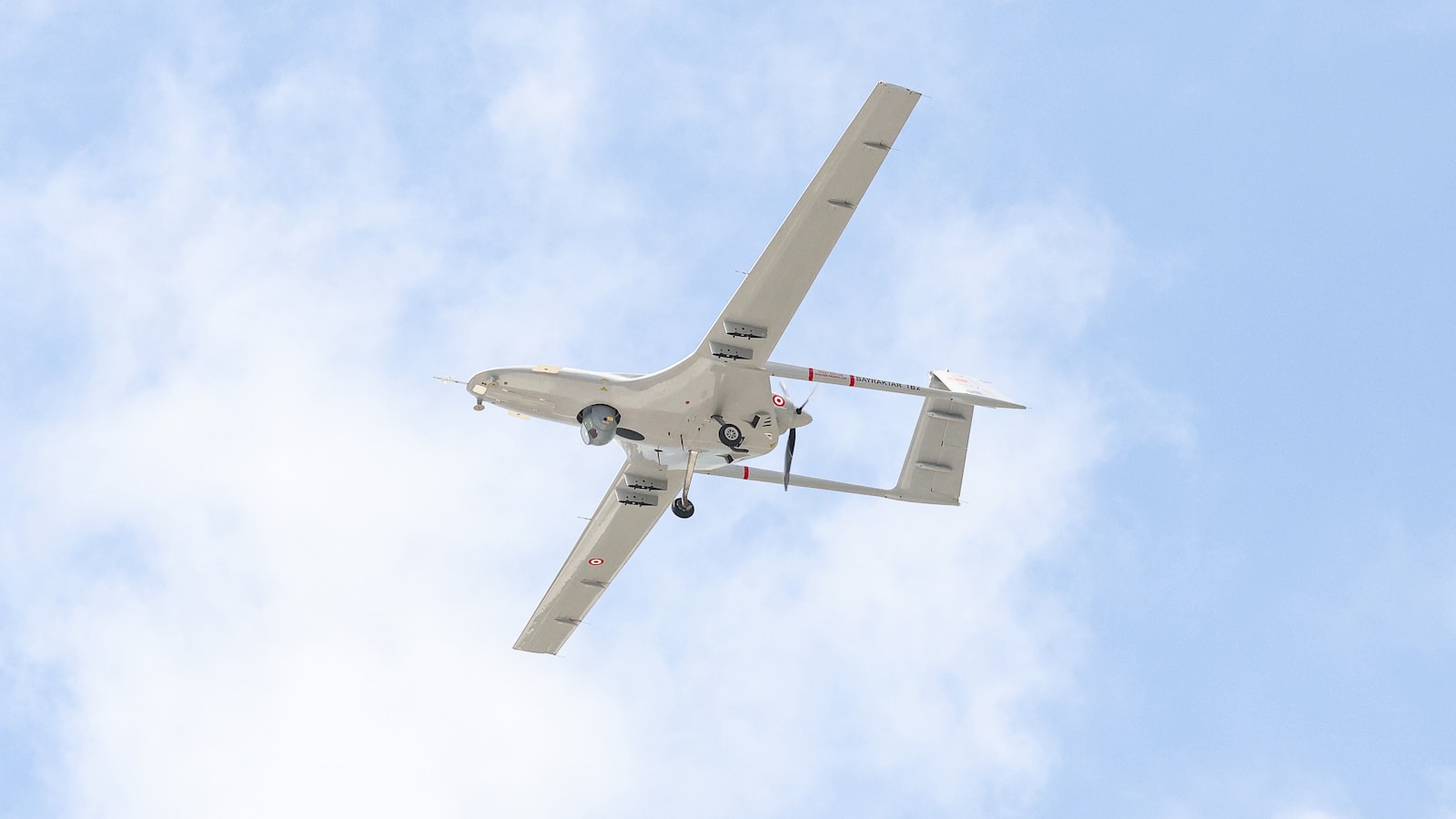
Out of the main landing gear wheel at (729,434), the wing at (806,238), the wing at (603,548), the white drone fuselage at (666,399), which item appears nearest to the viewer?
the wing at (806,238)

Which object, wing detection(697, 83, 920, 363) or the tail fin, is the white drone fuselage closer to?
wing detection(697, 83, 920, 363)

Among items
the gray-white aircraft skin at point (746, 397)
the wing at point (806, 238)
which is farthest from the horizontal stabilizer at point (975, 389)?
the wing at point (806, 238)

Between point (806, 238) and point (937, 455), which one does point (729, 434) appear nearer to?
point (806, 238)

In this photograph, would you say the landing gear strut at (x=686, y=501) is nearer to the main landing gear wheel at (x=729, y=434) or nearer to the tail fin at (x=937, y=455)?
the main landing gear wheel at (x=729, y=434)

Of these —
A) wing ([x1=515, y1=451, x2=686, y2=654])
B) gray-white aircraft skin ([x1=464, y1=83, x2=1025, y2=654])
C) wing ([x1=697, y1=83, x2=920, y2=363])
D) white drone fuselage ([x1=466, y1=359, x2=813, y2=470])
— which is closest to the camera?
wing ([x1=697, y1=83, x2=920, y2=363])

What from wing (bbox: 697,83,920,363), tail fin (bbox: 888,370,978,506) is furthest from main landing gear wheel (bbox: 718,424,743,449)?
tail fin (bbox: 888,370,978,506)

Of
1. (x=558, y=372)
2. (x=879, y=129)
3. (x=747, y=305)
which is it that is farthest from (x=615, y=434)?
(x=879, y=129)
